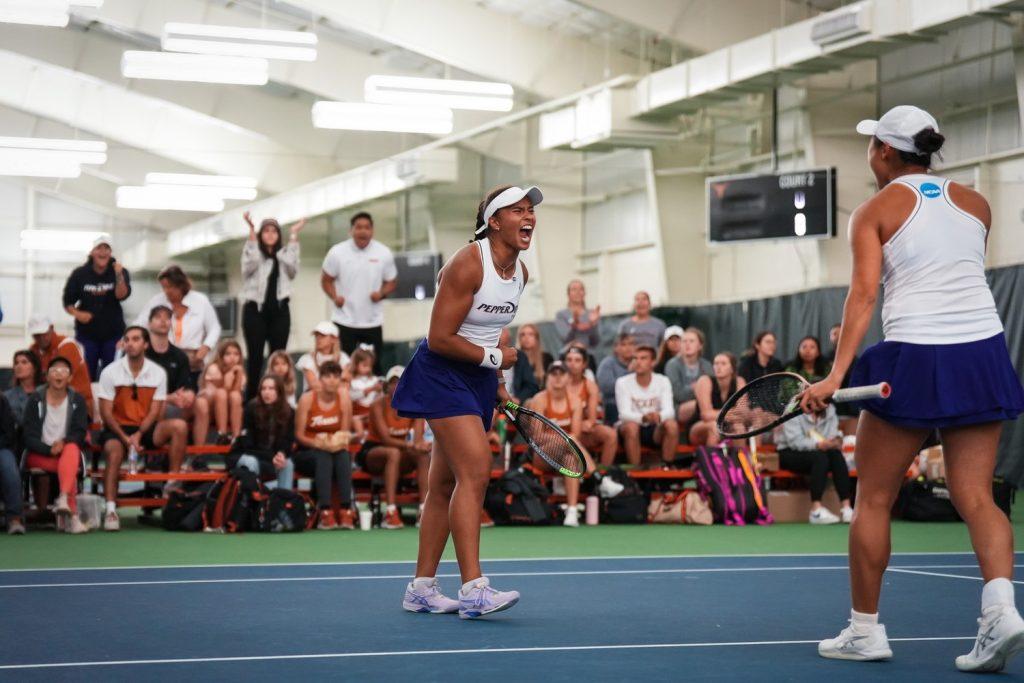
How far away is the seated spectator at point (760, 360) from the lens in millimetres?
12094

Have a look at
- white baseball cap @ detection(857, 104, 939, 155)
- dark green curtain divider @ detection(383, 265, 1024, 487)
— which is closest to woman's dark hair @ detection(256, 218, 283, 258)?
dark green curtain divider @ detection(383, 265, 1024, 487)

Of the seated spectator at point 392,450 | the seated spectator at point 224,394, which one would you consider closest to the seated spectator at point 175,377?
the seated spectator at point 224,394

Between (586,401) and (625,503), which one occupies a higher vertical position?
(586,401)

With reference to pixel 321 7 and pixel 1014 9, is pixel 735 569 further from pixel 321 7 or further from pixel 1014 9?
pixel 321 7

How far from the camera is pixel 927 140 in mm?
4445

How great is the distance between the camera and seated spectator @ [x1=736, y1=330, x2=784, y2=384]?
12094 mm

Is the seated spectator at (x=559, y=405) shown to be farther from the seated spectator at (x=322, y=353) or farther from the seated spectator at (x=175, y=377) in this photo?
the seated spectator at (x=175, y=377)

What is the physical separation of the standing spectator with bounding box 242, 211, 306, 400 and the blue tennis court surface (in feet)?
15.4

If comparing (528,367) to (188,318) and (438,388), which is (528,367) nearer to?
(188,318)

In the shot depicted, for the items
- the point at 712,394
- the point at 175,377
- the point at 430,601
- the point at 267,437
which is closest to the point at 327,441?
the point at 267,437

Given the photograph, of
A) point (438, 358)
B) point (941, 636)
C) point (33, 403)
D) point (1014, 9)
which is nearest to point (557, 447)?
point (438, 358)

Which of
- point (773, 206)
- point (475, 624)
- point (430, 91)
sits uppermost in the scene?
point (430, 91)

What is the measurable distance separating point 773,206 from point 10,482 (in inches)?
381

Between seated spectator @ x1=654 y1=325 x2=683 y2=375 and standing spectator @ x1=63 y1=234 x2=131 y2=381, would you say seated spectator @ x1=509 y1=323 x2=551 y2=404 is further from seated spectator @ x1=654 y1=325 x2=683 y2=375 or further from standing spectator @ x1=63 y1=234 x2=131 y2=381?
standing spectator @ x1=63 y1=234 x2=131 y2=381
